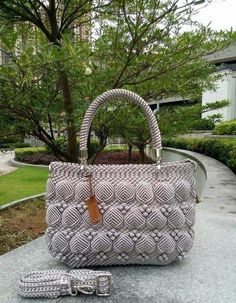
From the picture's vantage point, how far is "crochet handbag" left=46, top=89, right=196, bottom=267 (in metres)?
1.42

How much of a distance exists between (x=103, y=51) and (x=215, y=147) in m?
5.95

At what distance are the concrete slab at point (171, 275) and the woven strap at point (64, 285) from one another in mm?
25

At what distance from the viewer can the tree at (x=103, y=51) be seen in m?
2.21

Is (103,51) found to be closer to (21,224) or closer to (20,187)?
(21,224)

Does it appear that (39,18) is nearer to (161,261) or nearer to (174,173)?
(174,173)

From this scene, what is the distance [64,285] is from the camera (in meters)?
1.28

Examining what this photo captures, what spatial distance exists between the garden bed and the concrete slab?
453 mm

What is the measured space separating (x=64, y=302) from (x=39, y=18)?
2.13 meters

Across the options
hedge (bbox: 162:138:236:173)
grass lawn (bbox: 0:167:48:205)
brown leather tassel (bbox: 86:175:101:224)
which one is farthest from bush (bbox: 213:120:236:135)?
brown leather tassel (bbox: 86:175:101:224)

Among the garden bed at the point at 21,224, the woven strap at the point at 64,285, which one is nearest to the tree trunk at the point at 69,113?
the garden bed at the point at 21,224

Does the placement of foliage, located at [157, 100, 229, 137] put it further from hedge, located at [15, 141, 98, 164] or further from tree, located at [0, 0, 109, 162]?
hedge, located at [15, 141, 98, 164]

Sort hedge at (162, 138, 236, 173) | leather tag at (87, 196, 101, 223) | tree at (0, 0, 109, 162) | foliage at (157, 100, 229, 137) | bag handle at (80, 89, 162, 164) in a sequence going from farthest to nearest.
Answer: hedge at (162, 138, 236, 173) < foliage at (157, 100, 229, 137) < tree at (0, 0, 109, 162) < bag handle at (80, 89, 162, 164) < leather tag at (87, 196, 101, 223)

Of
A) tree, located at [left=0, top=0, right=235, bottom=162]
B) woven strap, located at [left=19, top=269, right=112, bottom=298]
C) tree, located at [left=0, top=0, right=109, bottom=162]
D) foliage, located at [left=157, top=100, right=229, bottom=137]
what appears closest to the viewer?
woven strap, located at [left=19, top=269, right=112, bottom=298]

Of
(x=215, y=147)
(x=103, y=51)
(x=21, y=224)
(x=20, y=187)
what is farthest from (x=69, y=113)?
(x=215, y=147)
